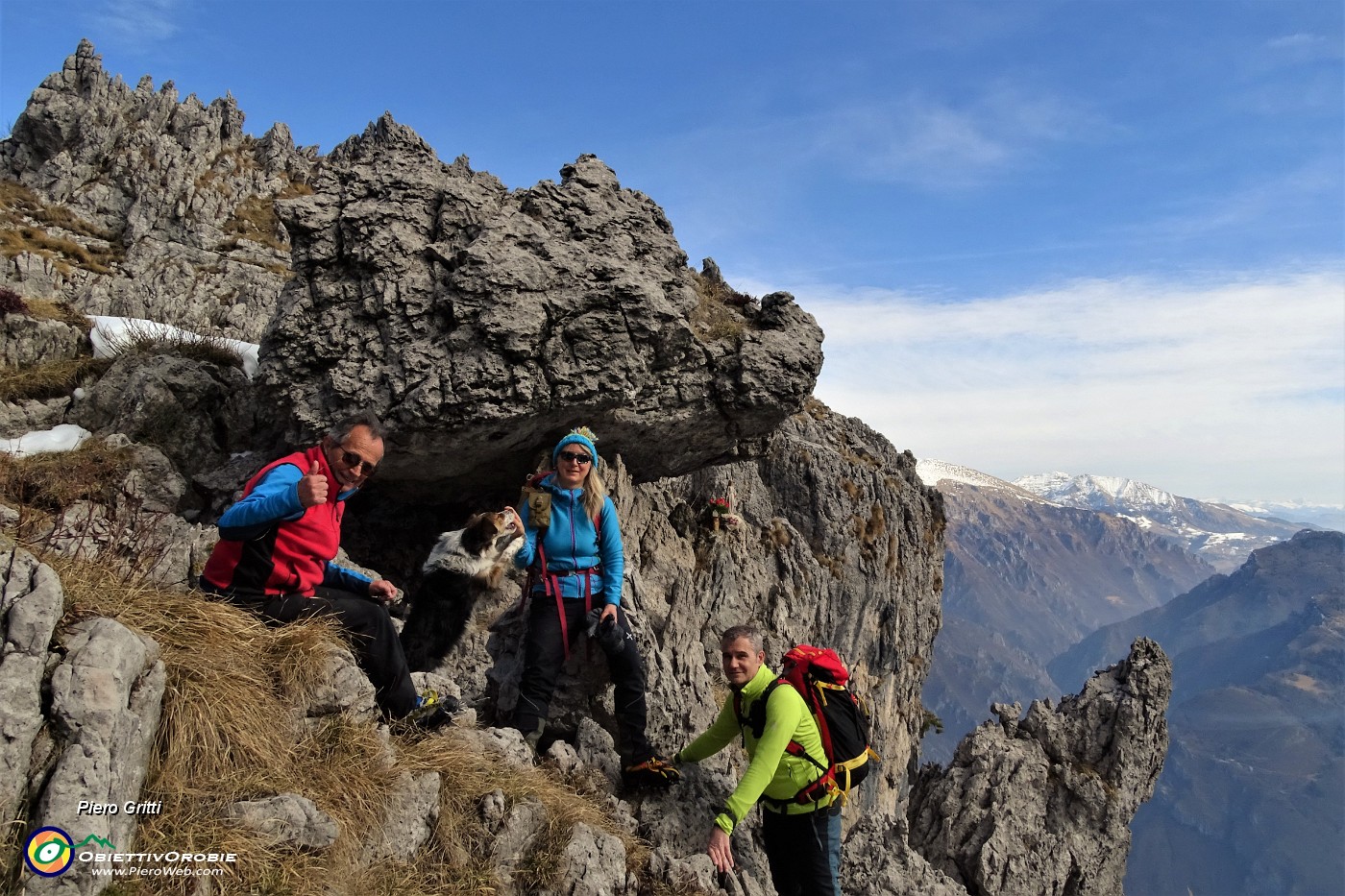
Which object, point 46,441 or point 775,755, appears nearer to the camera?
point 775,755

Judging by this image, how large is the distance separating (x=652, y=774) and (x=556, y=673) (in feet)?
4.96

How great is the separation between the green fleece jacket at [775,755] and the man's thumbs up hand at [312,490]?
13.8ft

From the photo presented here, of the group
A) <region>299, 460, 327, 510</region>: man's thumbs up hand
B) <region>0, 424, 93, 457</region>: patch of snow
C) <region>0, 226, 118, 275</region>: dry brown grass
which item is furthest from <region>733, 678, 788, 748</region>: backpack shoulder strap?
<region>0, 226, 118, 275</region>: dry brown grass

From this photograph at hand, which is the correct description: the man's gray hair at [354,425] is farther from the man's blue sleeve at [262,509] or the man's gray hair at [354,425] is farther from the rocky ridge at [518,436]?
the rocky ridge at [518,436]

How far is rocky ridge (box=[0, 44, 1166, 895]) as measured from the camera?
18.9ft

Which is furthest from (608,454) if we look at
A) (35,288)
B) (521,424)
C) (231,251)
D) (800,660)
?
(231,251)

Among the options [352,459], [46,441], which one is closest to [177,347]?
[46,441]

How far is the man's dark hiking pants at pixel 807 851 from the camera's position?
250 inches

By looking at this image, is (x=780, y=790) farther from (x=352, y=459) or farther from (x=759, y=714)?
(x=352, y=459)

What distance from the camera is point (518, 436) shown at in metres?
12.6

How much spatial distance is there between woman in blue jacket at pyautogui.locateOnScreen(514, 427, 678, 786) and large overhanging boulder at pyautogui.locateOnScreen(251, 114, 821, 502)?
4068mm

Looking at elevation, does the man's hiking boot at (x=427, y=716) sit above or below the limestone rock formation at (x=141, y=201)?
below

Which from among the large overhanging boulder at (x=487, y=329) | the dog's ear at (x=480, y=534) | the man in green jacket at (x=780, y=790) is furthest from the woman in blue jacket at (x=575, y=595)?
the large overhanging boulder at (x=487, y=329)

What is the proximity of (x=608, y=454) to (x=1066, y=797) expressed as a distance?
47.2 feet
